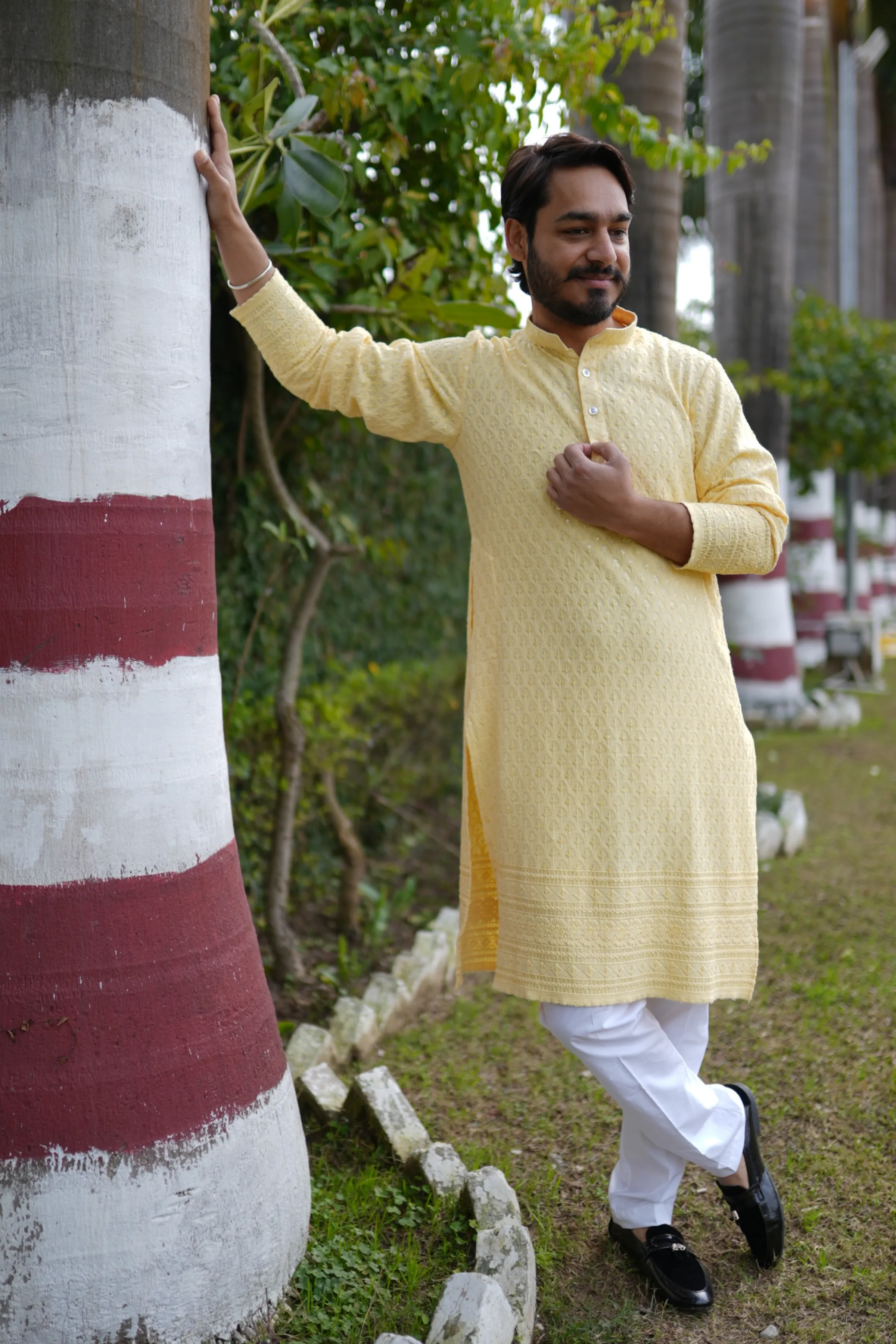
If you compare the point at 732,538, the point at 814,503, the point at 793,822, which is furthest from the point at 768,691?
the point at 732,538

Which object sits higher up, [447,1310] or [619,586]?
[619,586]

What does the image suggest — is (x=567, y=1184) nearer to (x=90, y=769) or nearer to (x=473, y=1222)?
(x=473, y=1222)

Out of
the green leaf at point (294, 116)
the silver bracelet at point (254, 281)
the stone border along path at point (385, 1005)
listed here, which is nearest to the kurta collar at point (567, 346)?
the silver bracelet at point (254, 281)

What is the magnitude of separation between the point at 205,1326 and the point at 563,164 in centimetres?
218

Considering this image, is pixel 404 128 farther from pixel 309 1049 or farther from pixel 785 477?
pixel 785 477

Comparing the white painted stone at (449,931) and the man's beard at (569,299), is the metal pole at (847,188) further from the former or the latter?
the man's beard at (569,299)

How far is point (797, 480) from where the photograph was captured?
38.1ft

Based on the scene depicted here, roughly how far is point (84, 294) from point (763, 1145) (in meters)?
2.54

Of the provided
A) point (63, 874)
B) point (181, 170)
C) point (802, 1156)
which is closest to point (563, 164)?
point (181, 170)

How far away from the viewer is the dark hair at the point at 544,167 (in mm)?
2271

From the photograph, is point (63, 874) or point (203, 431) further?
point (203, 431)

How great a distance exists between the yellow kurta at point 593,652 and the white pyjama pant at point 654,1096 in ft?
0.30

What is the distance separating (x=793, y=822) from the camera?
5.85 meters

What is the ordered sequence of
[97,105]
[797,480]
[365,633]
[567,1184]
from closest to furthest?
1. [97,105]
2. [567,1184]
3. [365,633]
4. [797,480]
